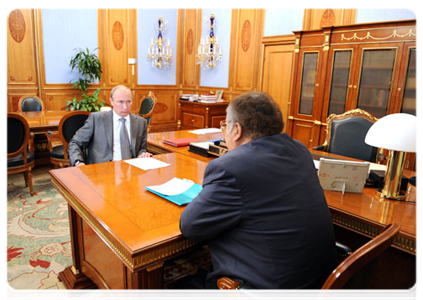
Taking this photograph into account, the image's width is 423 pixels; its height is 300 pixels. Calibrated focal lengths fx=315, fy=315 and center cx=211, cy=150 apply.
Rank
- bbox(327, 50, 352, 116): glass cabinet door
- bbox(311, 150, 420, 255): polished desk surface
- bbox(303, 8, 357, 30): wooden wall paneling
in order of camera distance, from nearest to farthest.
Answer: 1. bbox(311, 150, 420, 255): polished desk surface
2. bbox(327, 50, 352, 116): glass cabinet door
3. bbox(303, 8, 357, 30): wooden wall paneling

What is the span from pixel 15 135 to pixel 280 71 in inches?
165

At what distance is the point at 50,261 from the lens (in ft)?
7.45

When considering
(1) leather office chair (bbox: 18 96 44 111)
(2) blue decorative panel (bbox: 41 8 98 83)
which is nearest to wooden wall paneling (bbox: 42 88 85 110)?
(2) blue decorative panel (bbox: 41 8 98 83)

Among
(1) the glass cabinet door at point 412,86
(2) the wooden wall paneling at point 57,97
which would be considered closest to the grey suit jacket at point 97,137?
(1) the glass cabinet door at point 412,86

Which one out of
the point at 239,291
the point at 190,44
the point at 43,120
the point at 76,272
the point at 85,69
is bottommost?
the point at 76,272

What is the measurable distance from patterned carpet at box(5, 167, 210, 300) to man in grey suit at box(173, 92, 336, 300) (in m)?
0.99

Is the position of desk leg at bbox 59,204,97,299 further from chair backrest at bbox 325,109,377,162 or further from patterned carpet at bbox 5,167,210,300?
chair backrest at bbox 325,109,377,162

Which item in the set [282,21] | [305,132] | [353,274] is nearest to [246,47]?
[282,21]

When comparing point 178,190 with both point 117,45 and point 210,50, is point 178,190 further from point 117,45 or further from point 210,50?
point 117,45

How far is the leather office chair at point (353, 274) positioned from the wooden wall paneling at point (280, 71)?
447 centimetres

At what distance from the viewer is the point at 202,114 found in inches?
248

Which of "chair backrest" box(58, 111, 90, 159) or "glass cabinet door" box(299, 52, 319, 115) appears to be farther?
"glass cabinet door" box(299, 52, 319, 115)

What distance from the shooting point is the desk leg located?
6.24ft

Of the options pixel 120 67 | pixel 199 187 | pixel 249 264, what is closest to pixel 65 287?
pixel 199 187
